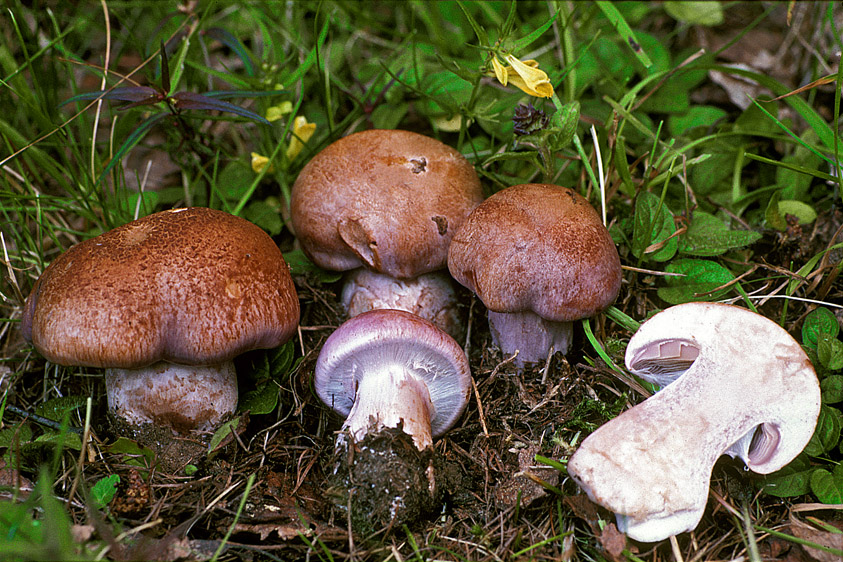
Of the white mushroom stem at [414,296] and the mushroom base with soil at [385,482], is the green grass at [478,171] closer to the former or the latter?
the mushroom base with soil at [385,482]

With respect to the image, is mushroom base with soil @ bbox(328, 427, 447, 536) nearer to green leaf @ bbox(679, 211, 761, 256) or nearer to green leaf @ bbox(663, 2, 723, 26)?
green leaf @ bbox(679, 211, 761, 256)

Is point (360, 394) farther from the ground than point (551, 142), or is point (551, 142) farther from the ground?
point (551, 142)

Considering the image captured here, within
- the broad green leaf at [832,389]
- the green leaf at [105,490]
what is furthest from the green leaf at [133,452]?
the broad green leaf at [832,389]

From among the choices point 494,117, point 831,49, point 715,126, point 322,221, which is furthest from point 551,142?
point 831,49

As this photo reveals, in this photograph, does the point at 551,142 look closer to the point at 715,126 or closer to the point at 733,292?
the point at 733,292

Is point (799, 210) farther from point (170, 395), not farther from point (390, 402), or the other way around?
point (170, 395)

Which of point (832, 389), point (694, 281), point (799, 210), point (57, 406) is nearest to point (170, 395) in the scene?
point (57, 406)

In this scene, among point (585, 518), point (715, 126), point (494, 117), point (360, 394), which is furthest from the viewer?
point (715, 126)

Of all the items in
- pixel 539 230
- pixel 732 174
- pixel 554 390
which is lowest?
pixel 554 390
